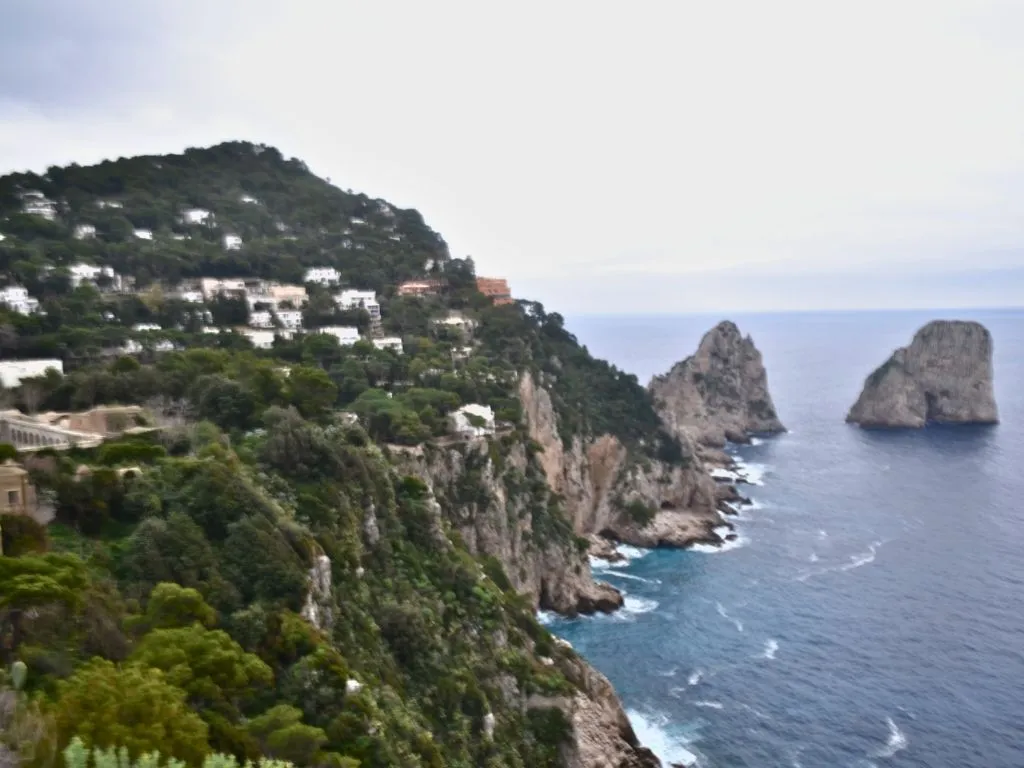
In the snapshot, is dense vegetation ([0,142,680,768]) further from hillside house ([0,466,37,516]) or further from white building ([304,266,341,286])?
white building ([304,266,341,286])

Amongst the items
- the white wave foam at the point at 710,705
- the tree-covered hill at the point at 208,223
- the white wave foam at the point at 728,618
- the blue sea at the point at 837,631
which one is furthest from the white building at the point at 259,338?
the white wave foam at the point at 728,618

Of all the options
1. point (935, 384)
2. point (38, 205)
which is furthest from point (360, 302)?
point (935, 384)

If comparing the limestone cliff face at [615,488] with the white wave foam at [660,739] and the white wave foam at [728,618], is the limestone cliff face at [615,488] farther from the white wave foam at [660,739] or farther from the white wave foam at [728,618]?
the white wave foam at [660,739]

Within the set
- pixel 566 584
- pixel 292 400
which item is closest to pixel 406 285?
pixel 566 584

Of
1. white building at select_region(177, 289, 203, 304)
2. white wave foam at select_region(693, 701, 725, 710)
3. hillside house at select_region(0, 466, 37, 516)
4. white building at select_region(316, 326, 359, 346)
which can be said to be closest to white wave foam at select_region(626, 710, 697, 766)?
white wave foam at select_region(693, 701, 725, 710)

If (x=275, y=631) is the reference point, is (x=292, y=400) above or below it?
above

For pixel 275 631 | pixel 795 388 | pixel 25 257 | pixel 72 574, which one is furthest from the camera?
pixel 795 388

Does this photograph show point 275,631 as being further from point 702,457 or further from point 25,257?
point 702,457
